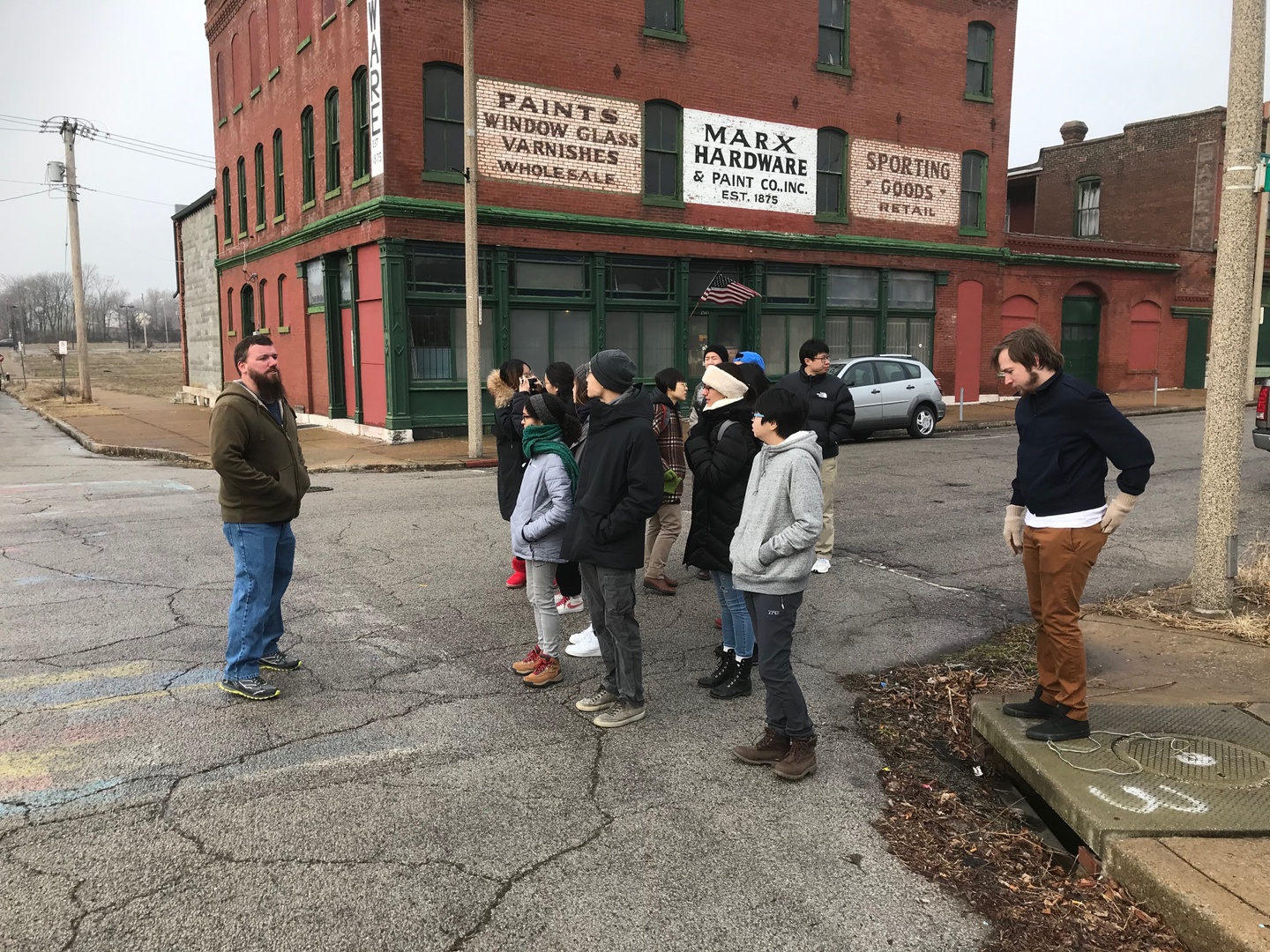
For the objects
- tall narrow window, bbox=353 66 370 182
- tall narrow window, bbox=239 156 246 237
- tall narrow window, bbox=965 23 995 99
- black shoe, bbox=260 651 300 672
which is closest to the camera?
black shoe, bbox=260 651 300 672

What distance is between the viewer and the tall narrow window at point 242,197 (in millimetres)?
26812

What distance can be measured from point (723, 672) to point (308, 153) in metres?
20.0

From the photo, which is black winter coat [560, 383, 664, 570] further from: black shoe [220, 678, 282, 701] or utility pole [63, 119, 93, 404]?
utility pole [63, 119, 93, 404]

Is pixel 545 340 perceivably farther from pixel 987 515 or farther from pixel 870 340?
pixel 987 515

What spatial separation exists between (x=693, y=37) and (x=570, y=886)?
20.4 metres

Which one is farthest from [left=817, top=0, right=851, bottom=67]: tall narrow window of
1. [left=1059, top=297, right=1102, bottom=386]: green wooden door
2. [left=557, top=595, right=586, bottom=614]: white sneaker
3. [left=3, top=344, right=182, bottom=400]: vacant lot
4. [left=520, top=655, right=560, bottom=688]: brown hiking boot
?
[left=3, top=344, right=182, bottom=400]: vacant lot

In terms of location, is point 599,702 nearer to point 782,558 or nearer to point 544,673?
point 544,673

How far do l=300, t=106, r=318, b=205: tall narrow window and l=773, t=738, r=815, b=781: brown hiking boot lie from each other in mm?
20282

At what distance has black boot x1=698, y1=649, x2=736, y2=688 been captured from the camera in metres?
5.34

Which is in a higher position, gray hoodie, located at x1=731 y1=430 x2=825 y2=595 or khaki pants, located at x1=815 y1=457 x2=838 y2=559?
gray hoodie, located at x1=731 y1=430 x2=825 y2=595

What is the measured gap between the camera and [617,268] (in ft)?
66.7

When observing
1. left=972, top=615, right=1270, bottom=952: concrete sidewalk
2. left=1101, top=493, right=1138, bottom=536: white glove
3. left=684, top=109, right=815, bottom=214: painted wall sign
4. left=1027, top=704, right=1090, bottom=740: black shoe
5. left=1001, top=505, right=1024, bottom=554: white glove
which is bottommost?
left=972, top=615, right=1270, bottom=952: concrete sidewalk

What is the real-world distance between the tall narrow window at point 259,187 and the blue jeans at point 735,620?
77.7 ft

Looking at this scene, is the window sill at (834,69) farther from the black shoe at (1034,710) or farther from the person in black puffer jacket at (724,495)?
the black shoe at (1034,710)
